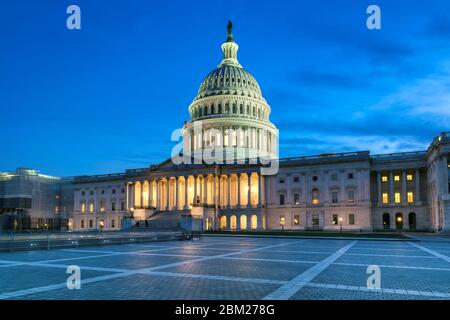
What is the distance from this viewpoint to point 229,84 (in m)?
125

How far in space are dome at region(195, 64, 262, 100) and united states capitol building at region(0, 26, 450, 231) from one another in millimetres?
826

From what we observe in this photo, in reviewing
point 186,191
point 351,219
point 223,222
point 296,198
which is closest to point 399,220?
point 351,219

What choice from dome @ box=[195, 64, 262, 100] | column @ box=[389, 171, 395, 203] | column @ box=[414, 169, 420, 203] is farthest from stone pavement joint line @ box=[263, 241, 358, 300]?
dome @ box=[195, 64, 262, 100]

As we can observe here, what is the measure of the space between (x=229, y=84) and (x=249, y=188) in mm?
42128

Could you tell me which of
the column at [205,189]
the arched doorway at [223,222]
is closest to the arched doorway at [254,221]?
the arched doorway at [223,222]

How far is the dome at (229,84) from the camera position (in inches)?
4867

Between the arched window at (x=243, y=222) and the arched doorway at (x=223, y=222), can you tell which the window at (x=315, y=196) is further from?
the arched doorway at (x=223, y=222)

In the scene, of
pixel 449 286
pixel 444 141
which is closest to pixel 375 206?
pixel 444 141

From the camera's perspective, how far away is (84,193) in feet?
396

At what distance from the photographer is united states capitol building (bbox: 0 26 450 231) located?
8500 centimetres

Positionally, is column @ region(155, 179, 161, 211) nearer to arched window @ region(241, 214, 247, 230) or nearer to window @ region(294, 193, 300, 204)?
arched window @ region(241, 214, 247, 230)

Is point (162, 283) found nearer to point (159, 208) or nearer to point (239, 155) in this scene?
point (159, 208)
